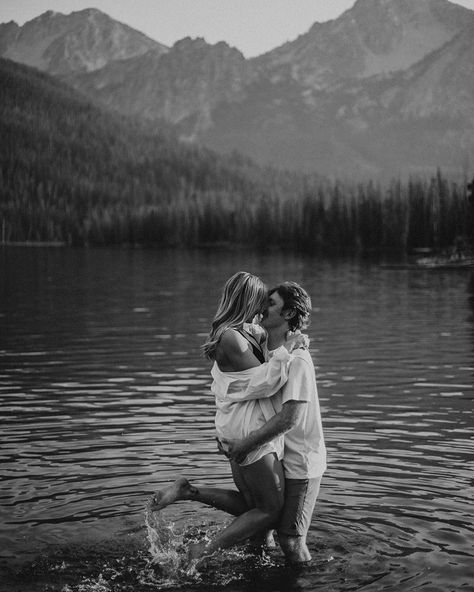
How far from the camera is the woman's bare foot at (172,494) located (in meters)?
11.2

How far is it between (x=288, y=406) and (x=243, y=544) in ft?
8.48

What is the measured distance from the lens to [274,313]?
10711mm

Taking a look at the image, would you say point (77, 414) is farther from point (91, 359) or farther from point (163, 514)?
point (91, 359)

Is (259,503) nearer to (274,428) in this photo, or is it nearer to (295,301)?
(274,428)

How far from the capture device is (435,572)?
11.7 meters

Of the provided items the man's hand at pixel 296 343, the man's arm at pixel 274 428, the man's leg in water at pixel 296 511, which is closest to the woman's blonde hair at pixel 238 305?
the man's hand at pixel 296 343

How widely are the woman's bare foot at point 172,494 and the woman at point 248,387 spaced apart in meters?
0.66

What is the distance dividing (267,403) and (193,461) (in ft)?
21.2

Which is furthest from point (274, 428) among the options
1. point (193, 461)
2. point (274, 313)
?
point (193, 461)

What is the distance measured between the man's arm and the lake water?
1.87m

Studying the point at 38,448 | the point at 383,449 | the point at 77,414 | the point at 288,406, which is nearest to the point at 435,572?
the point at 288,406

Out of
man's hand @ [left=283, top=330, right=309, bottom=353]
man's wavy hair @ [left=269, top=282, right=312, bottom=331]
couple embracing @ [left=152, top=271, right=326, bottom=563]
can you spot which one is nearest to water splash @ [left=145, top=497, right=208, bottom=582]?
couple embracing @ [left=152, top=271, right=326, bottom=563]

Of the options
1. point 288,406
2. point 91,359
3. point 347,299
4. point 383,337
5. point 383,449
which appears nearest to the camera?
point 288,406

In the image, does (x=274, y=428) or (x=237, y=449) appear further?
(x=237, y=449)
